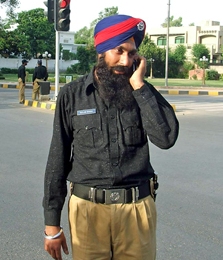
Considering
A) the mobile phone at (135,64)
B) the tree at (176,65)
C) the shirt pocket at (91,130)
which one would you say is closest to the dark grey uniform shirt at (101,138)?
the shirt pocket at (91,130)

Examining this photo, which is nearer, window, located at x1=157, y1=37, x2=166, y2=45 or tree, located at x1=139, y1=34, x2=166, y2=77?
tree, located at x1=139, y1=34, x2=166, y2=77

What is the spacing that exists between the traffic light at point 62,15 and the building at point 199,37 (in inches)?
2104

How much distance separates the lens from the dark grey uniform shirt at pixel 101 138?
225 centimetres

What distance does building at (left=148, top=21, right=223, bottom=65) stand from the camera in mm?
69175

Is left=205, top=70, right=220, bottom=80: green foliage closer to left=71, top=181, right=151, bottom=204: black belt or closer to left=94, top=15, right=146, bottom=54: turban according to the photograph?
left=94, top=15, right=146, bottom=54: turban

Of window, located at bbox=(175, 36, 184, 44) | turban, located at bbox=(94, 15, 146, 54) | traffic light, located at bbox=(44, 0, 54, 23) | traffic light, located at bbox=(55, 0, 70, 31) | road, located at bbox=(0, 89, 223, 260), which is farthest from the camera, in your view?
window, located at bbox=(175, 36, 184, 44)

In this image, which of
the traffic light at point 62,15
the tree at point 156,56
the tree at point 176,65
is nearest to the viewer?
the traffic light at point 62,15

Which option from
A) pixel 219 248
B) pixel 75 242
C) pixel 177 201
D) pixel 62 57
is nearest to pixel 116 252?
pixel 75 242

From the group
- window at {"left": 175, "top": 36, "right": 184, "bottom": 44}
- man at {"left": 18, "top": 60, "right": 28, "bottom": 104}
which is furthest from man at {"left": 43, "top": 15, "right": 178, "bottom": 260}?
window at {"left": 175, "top": 36, "right": 184, "bottom": 44}

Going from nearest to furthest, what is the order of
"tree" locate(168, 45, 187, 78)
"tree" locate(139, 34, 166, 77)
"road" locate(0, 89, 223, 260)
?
1. "road" locate(0, 89, 223, 260)
2. "tree" locate(139, 34, 166, 77)
3. "tree" locate(168, 45, 187, 78)

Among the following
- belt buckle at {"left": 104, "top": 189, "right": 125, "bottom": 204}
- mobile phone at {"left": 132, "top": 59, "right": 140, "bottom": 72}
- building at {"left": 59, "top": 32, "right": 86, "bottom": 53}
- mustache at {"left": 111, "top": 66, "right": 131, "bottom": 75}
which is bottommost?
belt buckle at {"left": 104, "top": 189, "right": 125, "bottom": 204}

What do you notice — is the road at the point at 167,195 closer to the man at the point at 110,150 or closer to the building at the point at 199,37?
the man at the point at 110,150

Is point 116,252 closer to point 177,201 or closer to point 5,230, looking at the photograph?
point 5,230

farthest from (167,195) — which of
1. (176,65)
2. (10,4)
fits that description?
(176,65)
